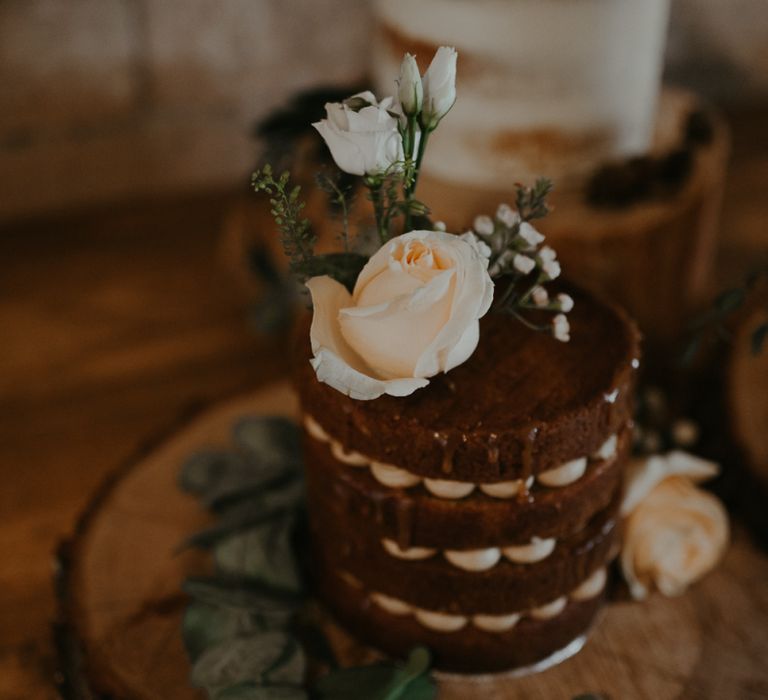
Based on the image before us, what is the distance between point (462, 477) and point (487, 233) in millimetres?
248

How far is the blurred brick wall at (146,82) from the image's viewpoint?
1861 millimetres

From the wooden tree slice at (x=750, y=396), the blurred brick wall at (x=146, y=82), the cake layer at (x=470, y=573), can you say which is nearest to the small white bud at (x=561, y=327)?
the cake layer at (x=470, y=573)

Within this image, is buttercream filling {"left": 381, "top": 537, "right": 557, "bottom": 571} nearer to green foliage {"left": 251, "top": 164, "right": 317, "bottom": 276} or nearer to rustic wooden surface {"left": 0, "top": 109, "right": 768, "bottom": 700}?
green foliage {"left": 251, "top": 164, "right": 317, "bottom": 276}

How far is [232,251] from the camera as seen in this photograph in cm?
187

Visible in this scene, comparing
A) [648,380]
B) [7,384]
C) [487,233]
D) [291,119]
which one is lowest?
[7,384]

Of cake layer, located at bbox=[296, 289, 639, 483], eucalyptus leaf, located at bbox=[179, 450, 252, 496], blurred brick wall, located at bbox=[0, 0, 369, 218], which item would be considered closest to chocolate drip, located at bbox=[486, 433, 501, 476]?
cake layer, located at bbox=[296, 289, 639, 483]

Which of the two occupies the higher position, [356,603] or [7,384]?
[356,603]

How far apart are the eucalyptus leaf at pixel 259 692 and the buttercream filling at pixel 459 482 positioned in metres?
0.25

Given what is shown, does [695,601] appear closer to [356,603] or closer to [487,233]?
[356,603]

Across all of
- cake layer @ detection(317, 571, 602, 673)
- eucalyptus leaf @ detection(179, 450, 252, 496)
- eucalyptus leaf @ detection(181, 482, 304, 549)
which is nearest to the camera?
cake layer @ detection(317, 571, 602, 673)

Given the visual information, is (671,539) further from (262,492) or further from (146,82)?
(146,82)

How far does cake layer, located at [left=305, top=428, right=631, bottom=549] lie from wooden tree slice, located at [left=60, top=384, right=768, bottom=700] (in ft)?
0.65

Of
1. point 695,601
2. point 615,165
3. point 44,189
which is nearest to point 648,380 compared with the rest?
point 615,165

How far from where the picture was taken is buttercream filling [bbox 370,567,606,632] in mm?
947
